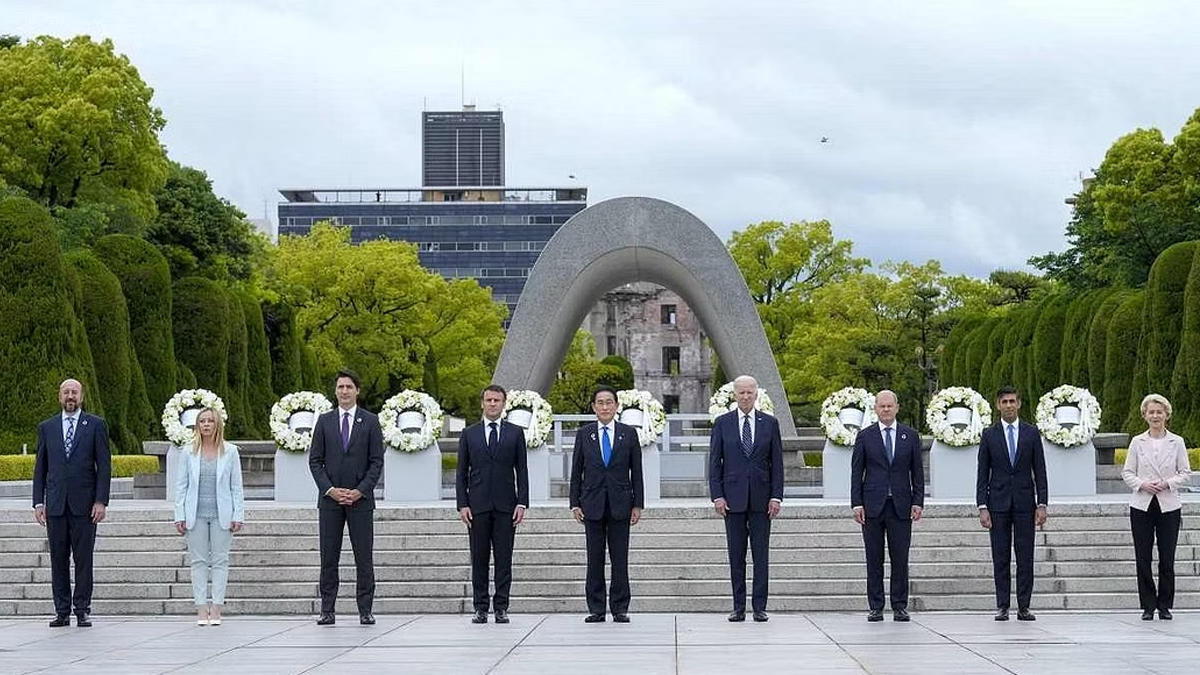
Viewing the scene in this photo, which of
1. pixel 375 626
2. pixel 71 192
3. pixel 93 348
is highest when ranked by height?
pixel 71 192

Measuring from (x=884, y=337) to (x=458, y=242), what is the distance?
77282mm

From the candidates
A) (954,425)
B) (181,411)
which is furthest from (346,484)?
(954,425)

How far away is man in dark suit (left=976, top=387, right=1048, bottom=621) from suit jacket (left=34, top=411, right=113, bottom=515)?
6344 millimetres

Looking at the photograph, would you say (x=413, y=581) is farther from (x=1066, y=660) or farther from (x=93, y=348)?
(x=93, y=348)

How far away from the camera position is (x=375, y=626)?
466 inches

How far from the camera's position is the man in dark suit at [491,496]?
471 inches

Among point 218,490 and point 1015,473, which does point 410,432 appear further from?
point 1015,473

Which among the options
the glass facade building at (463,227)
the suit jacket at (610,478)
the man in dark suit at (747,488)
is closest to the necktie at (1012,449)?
the man in dark suit at (747,488)

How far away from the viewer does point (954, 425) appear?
1836 centimetres

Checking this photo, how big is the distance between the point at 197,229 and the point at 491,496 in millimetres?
Result: 33982

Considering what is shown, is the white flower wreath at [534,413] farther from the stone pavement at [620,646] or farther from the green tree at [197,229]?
the green tree at [197,229]

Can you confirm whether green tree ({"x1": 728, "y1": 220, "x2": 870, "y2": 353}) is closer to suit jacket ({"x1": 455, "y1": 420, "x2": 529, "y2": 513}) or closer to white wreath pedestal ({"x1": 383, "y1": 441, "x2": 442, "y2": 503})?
white wreath pedestal ({"x1": 383, "y1": 441, "x2": 442, "y2": 503})

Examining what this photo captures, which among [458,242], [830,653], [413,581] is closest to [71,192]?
[413,581]

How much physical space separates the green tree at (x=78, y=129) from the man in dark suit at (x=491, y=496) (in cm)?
2605
